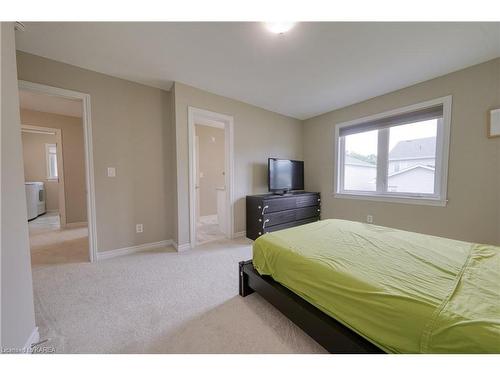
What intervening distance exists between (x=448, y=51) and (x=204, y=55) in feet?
8.41

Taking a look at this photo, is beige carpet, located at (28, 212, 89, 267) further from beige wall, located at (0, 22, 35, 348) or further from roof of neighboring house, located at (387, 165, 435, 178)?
roof of neighboring house, located at (387, 165, 435, 178)

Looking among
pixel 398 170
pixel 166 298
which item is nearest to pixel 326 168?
pixel 398 170

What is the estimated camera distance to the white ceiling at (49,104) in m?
3.11

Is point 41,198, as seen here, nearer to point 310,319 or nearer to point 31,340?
point 31,340

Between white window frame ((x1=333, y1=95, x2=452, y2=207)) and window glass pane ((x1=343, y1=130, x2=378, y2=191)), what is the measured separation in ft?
0.23

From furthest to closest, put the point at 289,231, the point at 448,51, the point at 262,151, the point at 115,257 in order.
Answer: the point at 262,151 < the point at 115,257 < the point at 448,51 < the point at 289,231

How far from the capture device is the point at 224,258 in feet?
8.16

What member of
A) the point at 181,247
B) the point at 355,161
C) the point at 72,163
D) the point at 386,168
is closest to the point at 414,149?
the point at 386,168

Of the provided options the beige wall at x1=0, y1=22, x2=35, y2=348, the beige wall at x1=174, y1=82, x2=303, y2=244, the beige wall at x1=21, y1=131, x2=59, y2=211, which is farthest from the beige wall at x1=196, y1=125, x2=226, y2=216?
the beige wall at x1=21, y1=131, x2=59, y2=211

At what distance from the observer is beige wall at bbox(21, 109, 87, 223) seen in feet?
12.6

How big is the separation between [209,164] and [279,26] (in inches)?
145

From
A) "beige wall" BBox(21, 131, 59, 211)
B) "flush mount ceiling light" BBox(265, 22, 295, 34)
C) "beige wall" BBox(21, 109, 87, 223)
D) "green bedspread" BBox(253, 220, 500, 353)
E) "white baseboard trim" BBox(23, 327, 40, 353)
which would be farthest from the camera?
"beige wall" BBox(21, 131, 59, 211)

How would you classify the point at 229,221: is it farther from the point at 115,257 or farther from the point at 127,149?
the point at 127,149

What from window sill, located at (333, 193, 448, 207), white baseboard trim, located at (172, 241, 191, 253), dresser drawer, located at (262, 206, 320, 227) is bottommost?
white baseboard trim, located at (172, 241, 191, 253)
